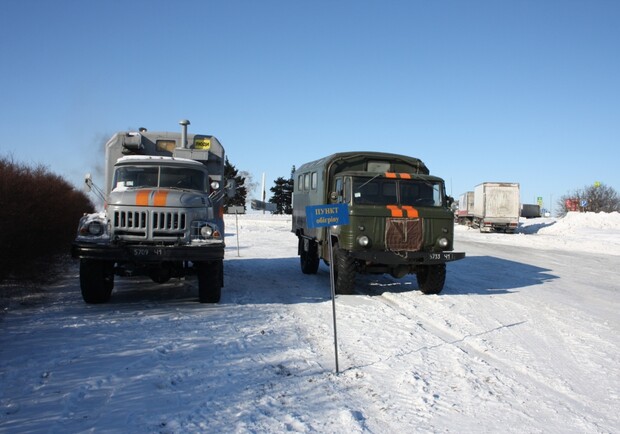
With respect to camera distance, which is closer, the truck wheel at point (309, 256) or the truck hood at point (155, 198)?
the truck hood at point (155, 198)

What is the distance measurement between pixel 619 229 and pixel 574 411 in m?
37.8

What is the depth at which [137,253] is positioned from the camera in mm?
7961

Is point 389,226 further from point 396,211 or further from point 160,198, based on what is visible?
point 160,198

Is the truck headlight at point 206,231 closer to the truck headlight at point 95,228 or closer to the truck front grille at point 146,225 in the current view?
the truck front grille at point 146,225

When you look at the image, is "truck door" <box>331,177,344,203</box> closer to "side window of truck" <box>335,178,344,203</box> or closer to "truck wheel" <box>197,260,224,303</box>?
"side window of truck" <box>335,178,344,203</box>

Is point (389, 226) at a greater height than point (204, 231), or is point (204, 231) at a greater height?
point (389, 226)

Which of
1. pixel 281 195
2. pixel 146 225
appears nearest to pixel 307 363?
pixel 146 225

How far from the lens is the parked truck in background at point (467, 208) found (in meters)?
42.8

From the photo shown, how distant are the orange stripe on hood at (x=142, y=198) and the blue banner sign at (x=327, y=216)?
132 inches

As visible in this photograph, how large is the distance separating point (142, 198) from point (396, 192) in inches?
197

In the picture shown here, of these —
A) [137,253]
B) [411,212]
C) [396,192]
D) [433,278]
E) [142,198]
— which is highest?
[396,192]

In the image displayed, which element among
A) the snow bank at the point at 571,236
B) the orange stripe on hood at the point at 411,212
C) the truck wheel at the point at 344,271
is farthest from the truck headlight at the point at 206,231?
the snow bank at the point at 571,236

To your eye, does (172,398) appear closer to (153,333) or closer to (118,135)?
(153,333)

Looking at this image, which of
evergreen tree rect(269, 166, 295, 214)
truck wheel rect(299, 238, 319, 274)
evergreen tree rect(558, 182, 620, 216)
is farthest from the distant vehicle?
truck wheel rect(299, 238, 319, 274)
